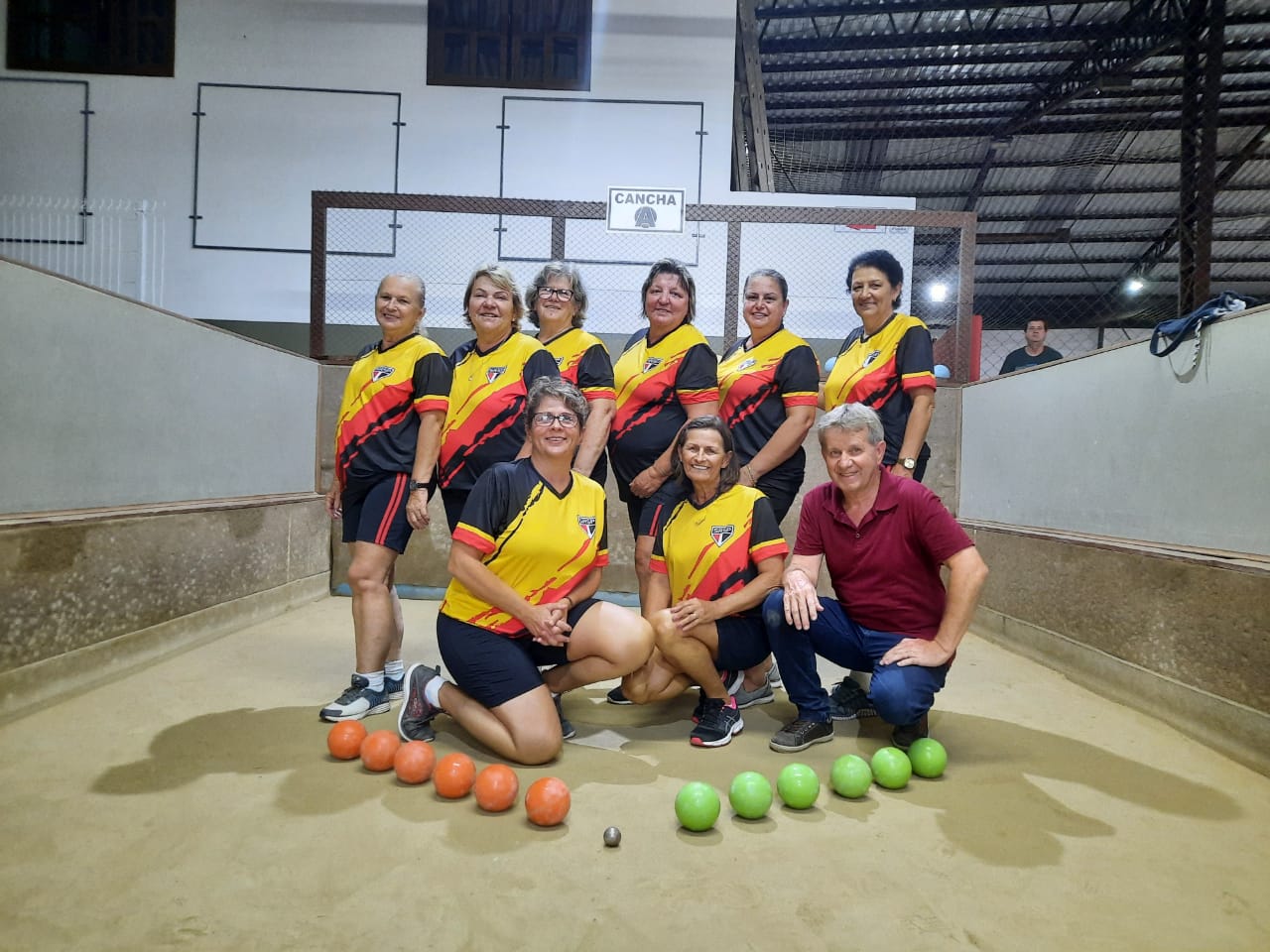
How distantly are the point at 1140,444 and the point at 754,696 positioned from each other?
2093 mm

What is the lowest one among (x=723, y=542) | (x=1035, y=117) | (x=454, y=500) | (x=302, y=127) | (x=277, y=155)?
(x=723, y=542)

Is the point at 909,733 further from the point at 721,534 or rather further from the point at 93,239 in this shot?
the point at 93,239

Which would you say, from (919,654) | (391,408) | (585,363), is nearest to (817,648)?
(919,654)

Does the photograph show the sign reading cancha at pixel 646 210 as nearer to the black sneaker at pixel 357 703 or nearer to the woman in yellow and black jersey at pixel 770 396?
the woman in yellow and black jersey at pixel 770 396

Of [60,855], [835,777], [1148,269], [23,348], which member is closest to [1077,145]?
[1148,269]

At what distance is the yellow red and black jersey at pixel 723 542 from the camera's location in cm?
273

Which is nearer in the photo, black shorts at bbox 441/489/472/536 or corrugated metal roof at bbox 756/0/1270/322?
black shorts at bbox 441/489/472/536

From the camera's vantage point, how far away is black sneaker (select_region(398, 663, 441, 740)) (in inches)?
101

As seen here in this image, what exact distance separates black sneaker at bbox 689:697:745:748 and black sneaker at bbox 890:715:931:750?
0.53m

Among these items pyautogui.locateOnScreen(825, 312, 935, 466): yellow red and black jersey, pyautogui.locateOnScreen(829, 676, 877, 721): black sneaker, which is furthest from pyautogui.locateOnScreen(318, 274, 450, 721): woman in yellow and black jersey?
pyautogui.locateOnScreen(829, 676, 877, 721): black sneaker

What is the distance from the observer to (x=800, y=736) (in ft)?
8.56

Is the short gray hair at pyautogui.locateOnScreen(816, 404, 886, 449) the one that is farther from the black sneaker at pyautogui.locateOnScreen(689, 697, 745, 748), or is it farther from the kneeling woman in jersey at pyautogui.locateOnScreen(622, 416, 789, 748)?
the black sneaker at pyautogui.locateOnScreen(689, 697, 745, 748)

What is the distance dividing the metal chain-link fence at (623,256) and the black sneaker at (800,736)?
10.7 ft

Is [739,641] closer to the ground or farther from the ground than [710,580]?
closer to the ground
